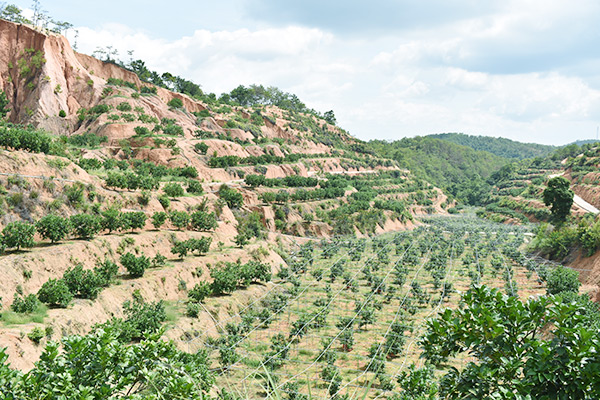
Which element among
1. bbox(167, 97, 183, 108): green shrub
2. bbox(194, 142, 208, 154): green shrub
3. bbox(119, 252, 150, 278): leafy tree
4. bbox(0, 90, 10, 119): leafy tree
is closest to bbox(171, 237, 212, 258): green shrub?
bbox(119, 252, 150, 278): leafy tree

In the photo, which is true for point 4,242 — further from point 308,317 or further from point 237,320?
point 308,317

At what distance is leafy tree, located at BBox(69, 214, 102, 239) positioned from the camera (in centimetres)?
2162

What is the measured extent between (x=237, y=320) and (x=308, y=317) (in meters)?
3.80

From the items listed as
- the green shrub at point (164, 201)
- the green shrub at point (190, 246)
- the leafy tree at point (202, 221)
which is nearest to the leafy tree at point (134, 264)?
the green shrub at point (190, 246)

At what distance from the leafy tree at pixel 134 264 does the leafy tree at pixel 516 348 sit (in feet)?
60.4

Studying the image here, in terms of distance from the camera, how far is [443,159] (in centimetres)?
13700

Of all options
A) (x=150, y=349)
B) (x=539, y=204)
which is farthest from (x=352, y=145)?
(x=150, y=349)

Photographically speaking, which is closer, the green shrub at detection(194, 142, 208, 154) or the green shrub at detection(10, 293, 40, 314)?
the green shrub at detection(10, 293, 40, 314)

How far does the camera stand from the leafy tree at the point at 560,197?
38.2 m

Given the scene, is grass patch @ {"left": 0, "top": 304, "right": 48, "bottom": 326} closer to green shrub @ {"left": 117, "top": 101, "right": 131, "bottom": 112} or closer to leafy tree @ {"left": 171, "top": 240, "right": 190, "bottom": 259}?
leafy tree @ {"left": 171, "top": 240, "right": 190, "bottom": 259}

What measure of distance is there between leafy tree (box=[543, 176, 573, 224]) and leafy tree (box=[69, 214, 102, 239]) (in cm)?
3747

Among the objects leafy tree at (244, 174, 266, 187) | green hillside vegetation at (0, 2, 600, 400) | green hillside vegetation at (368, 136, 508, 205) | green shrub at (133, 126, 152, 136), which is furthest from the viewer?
green hillside vegetation at (368, 136, 508, 205)

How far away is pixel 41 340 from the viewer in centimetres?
1459

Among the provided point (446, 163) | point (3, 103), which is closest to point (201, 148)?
point (3, 103)
